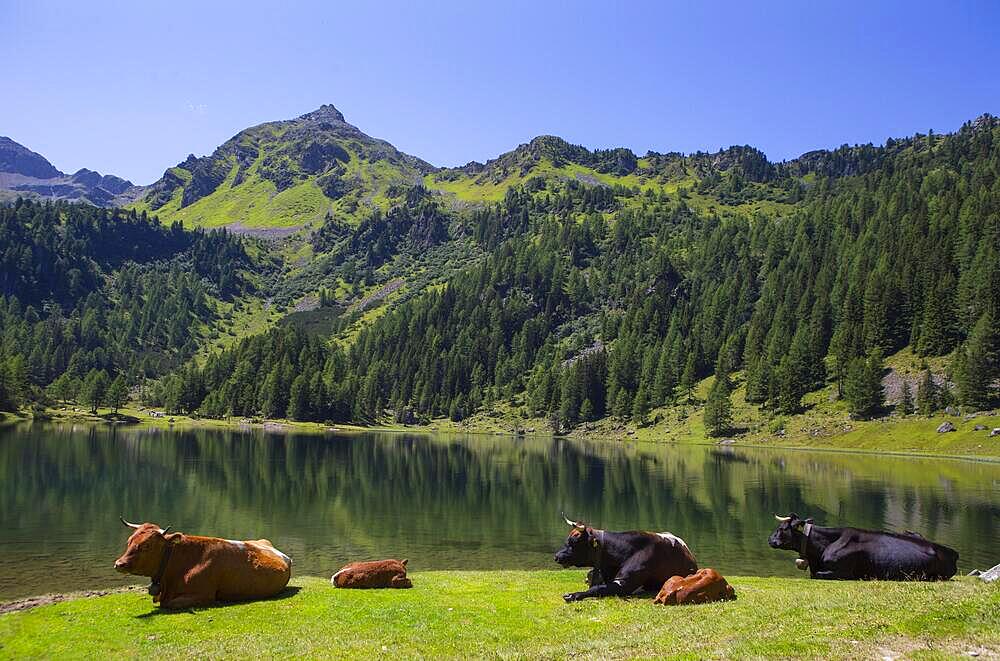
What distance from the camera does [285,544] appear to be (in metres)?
37.8

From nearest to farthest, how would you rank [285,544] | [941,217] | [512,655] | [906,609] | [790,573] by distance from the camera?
[512,655] → [906,609] → [790,573] → [285,544] → [941,217]

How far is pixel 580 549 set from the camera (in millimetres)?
20500

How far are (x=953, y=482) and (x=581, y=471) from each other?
136 ft

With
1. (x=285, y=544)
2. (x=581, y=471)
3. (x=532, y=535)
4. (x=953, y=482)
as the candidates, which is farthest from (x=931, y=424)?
(x=285, y=544)

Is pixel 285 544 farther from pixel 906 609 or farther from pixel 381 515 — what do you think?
pixel 906 609

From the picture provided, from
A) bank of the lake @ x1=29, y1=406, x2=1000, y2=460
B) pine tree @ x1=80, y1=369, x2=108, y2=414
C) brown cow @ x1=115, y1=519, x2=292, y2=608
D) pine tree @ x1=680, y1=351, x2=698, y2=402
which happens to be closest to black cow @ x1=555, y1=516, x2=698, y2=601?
brown cow @ x1=115, y1=519, x2=292, y2=608

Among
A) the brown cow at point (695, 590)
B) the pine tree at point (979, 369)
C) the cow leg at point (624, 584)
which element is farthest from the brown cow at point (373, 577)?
the pine tree at point (979, 369)

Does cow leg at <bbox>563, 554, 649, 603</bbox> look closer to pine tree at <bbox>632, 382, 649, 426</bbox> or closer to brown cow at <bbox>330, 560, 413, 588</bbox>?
brown cow at <bbox>330, 560, 413, 588</bbox>

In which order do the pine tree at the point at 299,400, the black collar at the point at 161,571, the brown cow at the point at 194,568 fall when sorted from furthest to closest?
the pine tree at the point at 299,400
the black collar at the point at 161,571
the brown cow at the point at 194,568

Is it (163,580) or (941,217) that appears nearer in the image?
(163,580)

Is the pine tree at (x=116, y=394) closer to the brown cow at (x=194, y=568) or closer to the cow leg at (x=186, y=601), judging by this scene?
the brown cow at (x=194, y=568)

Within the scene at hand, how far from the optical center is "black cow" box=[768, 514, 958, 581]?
2136 cm

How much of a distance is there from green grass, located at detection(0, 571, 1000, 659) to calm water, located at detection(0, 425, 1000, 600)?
1169cm

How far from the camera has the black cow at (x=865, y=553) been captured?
70.1ft
